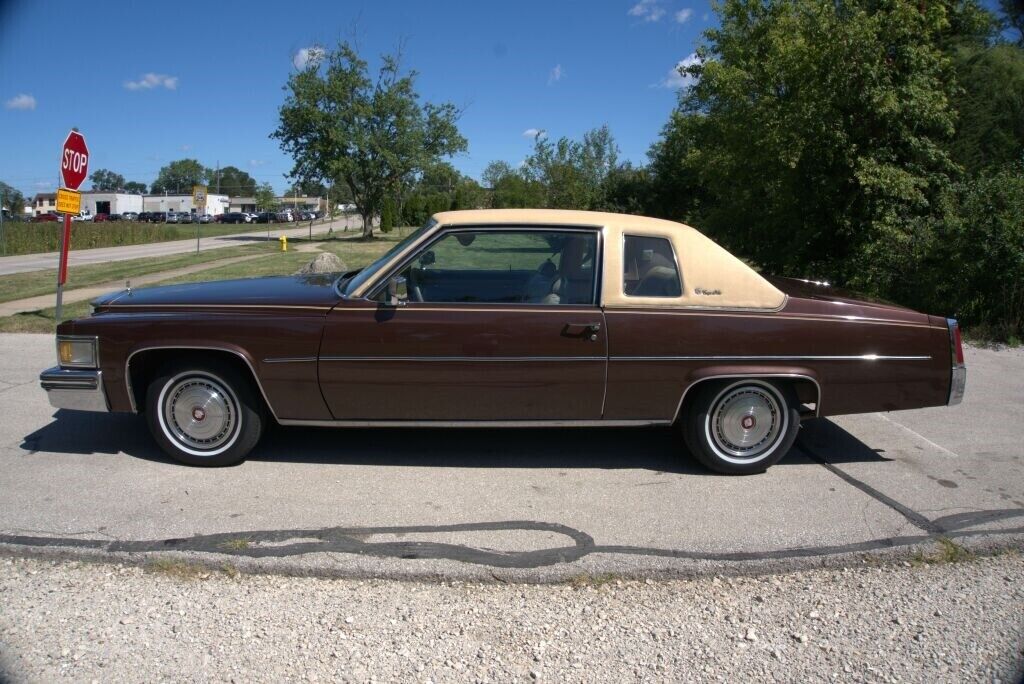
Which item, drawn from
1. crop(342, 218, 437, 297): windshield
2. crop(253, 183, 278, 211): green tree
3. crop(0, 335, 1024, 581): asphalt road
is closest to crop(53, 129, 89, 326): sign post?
crop(0, 335, 1024, 581): asphalt road

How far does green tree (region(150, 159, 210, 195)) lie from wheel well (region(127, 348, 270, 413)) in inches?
6123

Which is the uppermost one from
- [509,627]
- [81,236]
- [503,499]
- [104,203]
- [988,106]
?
[104,203]

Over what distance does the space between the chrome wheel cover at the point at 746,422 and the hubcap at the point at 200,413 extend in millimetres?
2992

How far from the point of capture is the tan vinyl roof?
4.71 meters

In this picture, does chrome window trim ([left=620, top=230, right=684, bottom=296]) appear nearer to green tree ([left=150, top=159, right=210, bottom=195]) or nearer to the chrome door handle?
the chrome door handle

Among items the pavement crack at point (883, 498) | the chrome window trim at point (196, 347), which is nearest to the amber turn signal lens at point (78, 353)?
the chrome window trim at point (196, 347)

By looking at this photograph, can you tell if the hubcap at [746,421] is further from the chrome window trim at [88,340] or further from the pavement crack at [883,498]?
the chrome window trim at [88,340]

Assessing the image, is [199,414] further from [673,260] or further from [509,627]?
[673,260]

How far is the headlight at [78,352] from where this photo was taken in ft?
15.6

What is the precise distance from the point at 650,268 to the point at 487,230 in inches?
40.4

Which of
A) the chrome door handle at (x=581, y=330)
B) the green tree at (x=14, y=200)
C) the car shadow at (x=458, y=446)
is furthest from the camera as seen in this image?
the green tree at (x=14, y=200)

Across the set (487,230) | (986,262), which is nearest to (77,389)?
(487,230)

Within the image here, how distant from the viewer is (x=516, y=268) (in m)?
5.30

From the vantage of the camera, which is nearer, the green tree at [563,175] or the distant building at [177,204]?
the green tree at [563,175]
